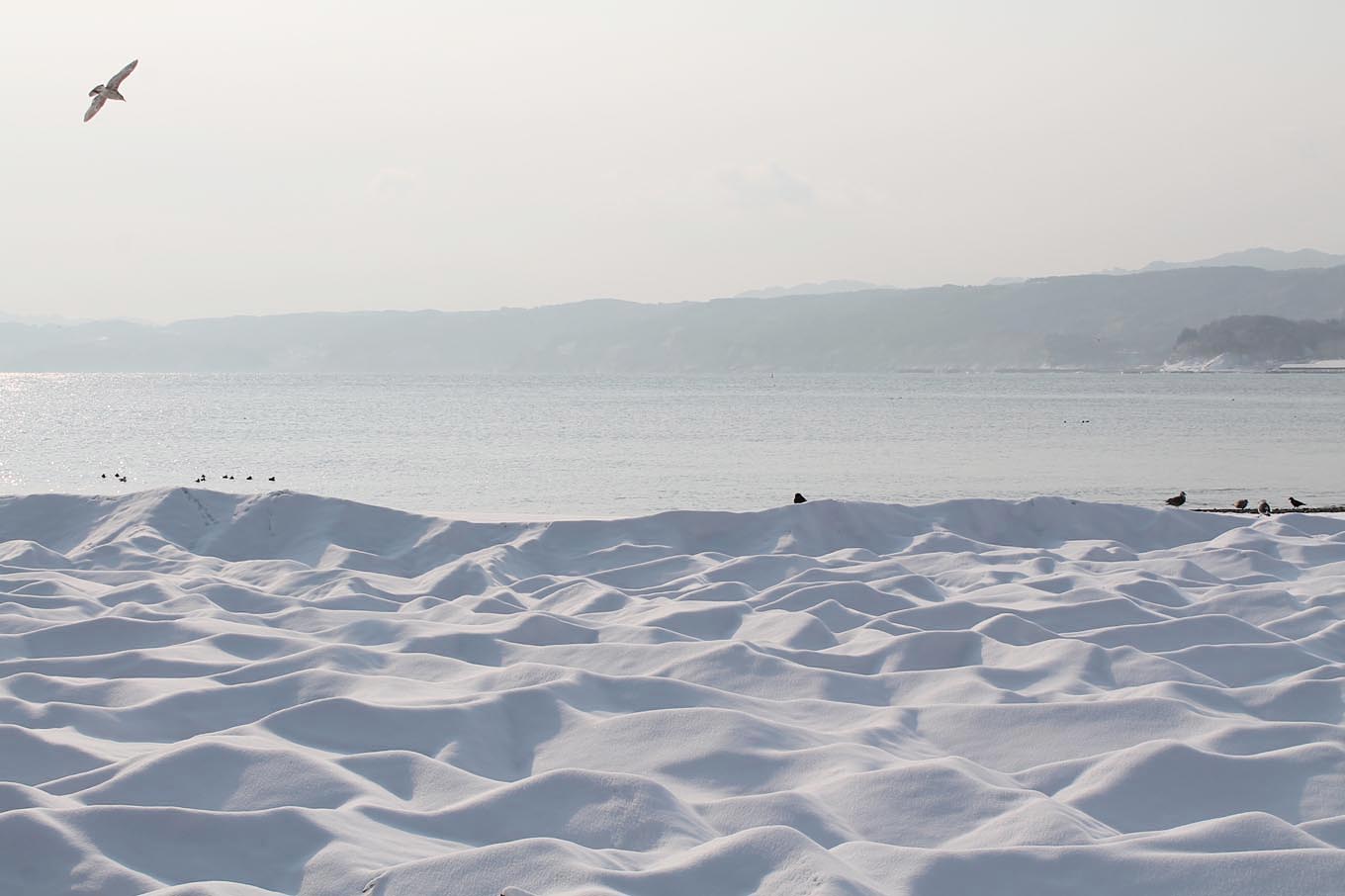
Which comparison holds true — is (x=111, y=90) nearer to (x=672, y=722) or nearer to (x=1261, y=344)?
(x=672, y=722)

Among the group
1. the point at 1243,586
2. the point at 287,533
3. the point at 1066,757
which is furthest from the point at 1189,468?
the point at 1066,757

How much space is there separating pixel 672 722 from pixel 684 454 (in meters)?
24.8

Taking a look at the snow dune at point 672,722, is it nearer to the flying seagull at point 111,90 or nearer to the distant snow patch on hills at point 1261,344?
the flying seagull at point 111,90

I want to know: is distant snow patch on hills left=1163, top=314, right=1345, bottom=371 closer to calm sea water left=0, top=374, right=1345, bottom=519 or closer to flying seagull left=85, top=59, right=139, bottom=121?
calm sea water left=0, top=374, right=1345, bottom=519

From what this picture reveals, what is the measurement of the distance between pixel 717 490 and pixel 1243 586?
13471 mm

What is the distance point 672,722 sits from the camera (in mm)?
4621

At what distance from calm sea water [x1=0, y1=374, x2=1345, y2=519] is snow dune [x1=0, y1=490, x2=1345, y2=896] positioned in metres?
4.57

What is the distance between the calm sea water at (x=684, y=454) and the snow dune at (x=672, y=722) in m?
4.57

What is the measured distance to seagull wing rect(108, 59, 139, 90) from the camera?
8.77m

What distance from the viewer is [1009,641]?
6273 millimetres

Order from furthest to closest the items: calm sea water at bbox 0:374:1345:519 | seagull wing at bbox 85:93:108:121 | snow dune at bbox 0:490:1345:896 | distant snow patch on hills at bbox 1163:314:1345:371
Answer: distant snow patch on hills at bbox 1163:314:1345:371 < calm sea water at bbox 0:374:1345:519 < seagull wing at bbox 85:93:108:121 < snow dune at bbox 0:490:1345:896

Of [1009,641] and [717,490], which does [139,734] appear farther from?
[717,490]

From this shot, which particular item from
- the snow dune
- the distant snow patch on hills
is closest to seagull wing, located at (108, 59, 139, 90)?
the snow dune

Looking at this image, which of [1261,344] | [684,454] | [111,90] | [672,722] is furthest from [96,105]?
[1261,344]
